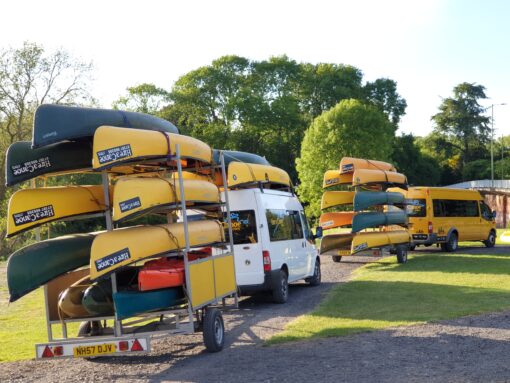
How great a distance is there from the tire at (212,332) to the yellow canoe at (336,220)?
37.5ft

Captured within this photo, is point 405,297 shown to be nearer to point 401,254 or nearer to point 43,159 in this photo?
point 401,254

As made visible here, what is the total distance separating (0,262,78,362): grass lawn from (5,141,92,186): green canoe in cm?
234

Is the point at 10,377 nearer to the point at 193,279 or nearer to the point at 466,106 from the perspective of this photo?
the point at 193,279

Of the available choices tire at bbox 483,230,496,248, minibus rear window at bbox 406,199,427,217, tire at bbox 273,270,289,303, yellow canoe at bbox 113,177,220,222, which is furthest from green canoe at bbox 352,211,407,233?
yellow canoe at bbox 113,177,220,222

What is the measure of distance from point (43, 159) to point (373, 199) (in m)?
13.5

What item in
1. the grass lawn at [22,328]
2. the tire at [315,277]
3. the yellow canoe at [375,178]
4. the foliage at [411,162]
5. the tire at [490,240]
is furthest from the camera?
the foliage at [411,162]

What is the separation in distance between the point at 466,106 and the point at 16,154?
85.5m

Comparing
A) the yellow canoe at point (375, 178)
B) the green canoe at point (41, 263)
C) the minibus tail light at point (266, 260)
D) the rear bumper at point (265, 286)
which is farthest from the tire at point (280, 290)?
the yellow canoe at point (375, 178)

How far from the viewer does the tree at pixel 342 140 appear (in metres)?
54.1

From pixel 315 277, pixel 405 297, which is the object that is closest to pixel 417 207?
pixel 315 277

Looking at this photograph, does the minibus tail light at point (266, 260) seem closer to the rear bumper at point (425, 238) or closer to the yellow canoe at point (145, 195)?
the yellow canoe at point (145, 195)

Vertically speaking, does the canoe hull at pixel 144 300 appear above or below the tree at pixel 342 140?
below

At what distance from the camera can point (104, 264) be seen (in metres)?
7.36

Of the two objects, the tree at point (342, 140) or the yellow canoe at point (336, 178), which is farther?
the tree at point (342, 140)
